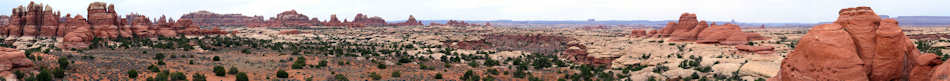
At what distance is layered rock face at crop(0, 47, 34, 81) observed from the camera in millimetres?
20219

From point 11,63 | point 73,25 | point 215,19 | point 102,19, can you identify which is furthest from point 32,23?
point 215,19

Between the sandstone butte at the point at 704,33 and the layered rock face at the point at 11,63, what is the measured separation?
48.2m

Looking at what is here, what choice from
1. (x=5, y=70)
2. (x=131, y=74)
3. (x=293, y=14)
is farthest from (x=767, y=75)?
(x=293, y=14)

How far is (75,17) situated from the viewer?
5003 cm

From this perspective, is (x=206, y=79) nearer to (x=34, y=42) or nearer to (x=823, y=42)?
(x=823, y=42)

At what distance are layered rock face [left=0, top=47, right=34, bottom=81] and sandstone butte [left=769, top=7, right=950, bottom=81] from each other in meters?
28.4

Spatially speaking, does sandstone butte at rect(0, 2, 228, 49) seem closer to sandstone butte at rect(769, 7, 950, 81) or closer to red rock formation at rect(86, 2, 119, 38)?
red rock formation at rect(86, 2, 119, 38)

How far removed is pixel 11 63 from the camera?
68.9 ft

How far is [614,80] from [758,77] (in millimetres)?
7508

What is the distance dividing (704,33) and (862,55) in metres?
37.0

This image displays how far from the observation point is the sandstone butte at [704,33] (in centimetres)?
4788

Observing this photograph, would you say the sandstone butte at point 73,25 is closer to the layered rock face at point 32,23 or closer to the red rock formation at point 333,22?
the layered rock face at point 32,23

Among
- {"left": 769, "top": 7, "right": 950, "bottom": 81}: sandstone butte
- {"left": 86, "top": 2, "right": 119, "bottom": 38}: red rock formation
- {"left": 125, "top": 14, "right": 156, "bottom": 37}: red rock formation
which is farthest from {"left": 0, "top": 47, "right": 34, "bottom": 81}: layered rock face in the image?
{"left": 125, "top": 14, "right": 156, "bottom": 37}: red rock formation

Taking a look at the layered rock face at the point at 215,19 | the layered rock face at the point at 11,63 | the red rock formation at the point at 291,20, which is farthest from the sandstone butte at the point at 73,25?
the layered rock face at the point at 215,19
